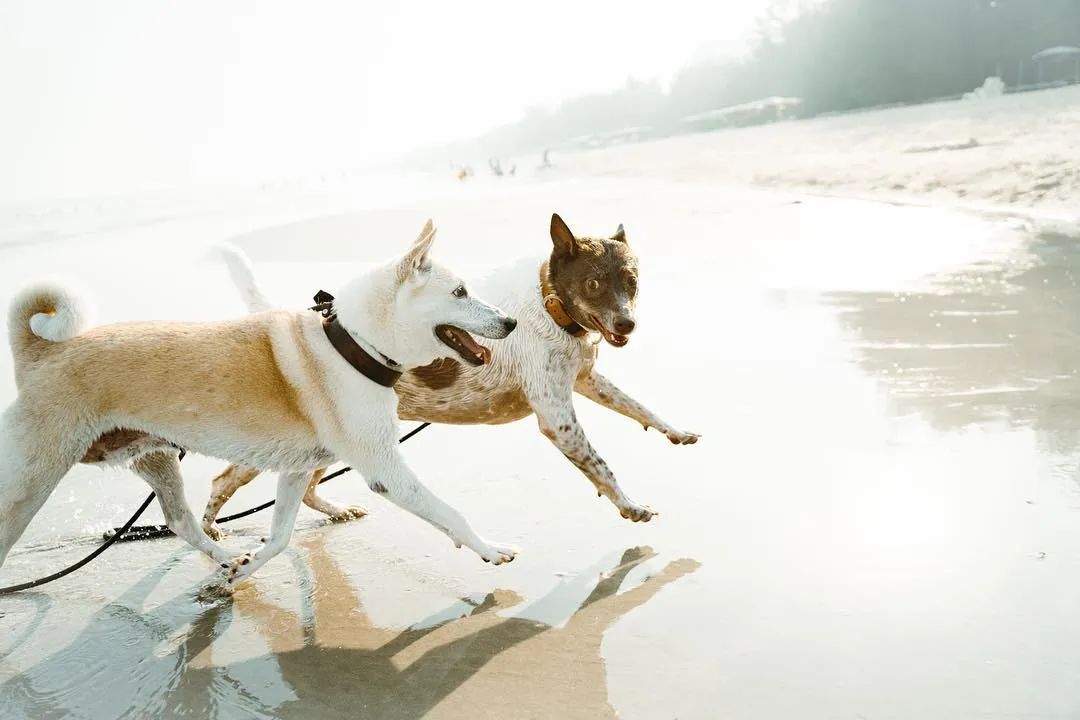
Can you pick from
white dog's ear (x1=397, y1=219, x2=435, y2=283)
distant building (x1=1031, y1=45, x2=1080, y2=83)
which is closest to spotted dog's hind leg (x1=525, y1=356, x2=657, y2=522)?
white dog's ear (x1=397, y1=219, x2=435, y2=283)

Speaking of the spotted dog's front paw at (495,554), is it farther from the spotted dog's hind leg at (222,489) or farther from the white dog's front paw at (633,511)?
the spotted dog's hind leg at (222,489)

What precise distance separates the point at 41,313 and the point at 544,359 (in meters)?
2.17

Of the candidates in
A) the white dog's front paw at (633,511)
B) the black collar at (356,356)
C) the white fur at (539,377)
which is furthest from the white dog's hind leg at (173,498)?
the white dog's front paw at (633,511)

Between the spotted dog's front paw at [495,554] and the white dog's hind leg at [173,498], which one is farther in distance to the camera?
the white dog's hind leg at [173,498]

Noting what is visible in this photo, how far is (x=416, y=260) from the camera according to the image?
142 inches

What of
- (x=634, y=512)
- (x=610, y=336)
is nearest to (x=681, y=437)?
(x=634, y=512)

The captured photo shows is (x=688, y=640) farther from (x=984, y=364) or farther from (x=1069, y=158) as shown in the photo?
(x=1069, y=158)

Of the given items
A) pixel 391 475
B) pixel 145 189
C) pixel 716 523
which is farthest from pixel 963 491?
pixel 145 189

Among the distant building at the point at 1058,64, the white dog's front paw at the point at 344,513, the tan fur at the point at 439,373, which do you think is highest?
the distant building at the point at 1058,64

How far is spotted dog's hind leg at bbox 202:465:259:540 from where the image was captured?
4.55 metres

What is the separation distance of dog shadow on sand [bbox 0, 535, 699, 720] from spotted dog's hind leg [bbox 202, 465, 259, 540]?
0.68 meters

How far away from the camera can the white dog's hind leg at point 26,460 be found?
11.1ft

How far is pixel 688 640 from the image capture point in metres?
3.26

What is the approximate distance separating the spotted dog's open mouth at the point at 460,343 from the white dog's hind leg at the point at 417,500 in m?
0.47
